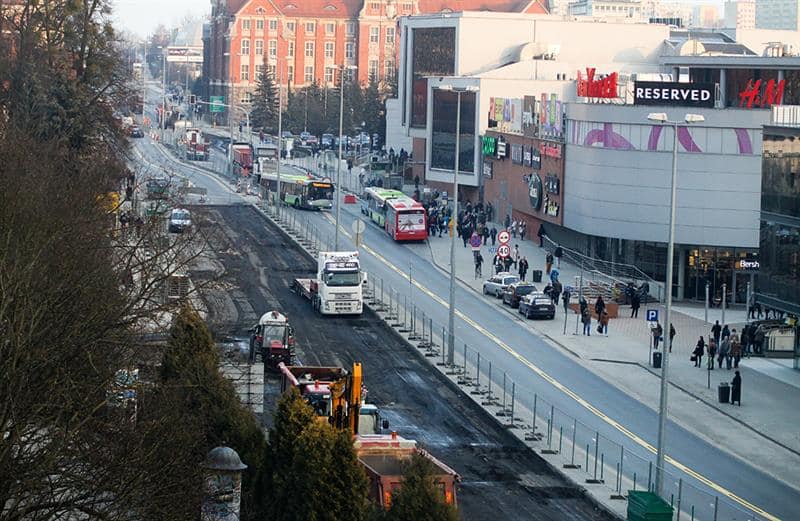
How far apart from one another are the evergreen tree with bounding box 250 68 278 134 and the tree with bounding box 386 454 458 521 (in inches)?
5698

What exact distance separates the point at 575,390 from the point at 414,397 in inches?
226

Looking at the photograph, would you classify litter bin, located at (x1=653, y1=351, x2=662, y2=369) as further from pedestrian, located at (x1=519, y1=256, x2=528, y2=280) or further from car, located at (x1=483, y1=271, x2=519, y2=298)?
pedestrian, located at (x1=519, y1=256, x2=528, y2=280)

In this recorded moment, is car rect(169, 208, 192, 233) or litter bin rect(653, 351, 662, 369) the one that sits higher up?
car rect(169, 208, 192, 233)

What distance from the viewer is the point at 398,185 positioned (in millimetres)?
114750

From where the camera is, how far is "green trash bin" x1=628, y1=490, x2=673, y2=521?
3309cm

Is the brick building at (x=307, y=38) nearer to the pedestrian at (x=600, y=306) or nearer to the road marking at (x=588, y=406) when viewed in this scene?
the road marking at (x=588, y=406)

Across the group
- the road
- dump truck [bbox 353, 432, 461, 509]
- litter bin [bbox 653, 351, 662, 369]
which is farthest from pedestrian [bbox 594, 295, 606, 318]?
dump truck [bbox 353, 432, 461, 509]

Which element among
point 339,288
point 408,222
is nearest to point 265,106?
point 408,222

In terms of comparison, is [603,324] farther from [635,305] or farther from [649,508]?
[649,508]

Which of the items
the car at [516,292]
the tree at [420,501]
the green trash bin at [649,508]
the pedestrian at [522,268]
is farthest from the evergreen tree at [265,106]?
the tree at [420,501]

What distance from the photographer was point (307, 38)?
647ft

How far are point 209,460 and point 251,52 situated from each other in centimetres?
17368

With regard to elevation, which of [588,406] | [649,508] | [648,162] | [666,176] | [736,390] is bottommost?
[588,406]

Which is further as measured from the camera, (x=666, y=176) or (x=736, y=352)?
(x=666, y=176)
